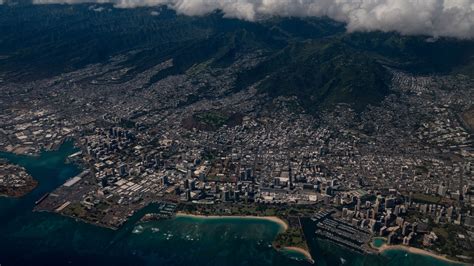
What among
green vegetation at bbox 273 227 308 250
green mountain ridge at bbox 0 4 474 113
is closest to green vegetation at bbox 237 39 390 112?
green mountain ridge at bbox 0 4 474 113

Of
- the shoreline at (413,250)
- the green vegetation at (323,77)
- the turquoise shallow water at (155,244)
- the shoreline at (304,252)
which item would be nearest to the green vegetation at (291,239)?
the shoreline at (304,252)

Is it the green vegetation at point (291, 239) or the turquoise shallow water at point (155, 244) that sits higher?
the green vegetation at point (291, 239)

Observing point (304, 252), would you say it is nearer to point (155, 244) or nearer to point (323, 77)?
point (155, 244)

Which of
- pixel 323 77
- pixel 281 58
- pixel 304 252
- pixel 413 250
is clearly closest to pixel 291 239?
pixel 304 252

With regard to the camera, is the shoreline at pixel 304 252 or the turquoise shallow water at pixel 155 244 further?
the turquoise shallow water at pixel 155 244

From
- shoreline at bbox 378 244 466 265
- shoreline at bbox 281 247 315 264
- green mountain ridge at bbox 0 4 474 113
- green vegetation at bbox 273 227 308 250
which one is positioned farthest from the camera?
green mountain ridge at bbox 0 4 474 113

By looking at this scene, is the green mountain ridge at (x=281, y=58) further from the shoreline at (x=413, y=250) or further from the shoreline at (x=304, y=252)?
the shoreline at (x=304, y=252)

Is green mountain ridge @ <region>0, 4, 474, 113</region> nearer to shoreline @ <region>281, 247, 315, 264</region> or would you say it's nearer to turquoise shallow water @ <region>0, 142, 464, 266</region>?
turquoise shallow water @ <region>0, 142, 464, 266</region>

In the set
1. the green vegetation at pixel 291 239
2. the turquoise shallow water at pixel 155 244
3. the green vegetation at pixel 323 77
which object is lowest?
the turquoise shallow water at pixel 155 244

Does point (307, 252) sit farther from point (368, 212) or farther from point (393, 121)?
point (393, 121)
